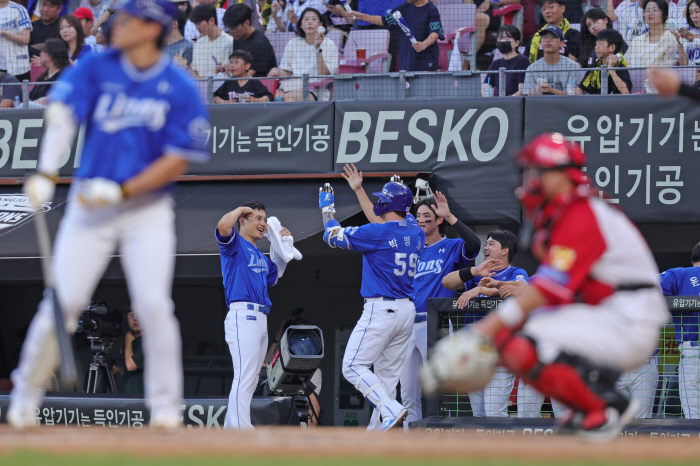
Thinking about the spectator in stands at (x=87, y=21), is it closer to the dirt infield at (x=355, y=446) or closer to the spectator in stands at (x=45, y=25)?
the spectator in stands at (x=45, y=25)

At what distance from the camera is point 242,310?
7.34 meters

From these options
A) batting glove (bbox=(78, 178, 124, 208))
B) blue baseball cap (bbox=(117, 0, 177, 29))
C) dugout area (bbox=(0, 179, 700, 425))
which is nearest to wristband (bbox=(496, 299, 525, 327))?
batting glove (bbox=(78, 178, 124, 208))

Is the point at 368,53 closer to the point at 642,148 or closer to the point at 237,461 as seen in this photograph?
the point at 642,148

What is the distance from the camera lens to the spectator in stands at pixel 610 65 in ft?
28.7

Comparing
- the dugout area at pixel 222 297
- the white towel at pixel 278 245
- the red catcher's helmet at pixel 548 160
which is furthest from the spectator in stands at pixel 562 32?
the red catcher's helmet at pixel 548 160

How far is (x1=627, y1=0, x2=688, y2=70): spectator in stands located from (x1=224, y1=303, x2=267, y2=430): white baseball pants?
461cm

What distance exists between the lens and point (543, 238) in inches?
152

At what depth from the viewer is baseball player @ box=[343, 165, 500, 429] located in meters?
7.70

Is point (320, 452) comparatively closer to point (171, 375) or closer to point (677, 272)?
point (171, 375)

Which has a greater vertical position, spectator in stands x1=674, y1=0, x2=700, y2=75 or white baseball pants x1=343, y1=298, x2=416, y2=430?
spectator in stands x1=674, y1=0, x2=700, y2=75

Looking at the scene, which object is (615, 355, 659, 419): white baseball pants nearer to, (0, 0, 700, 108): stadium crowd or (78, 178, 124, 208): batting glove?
(0, 0, 700, 108): stadium crowd

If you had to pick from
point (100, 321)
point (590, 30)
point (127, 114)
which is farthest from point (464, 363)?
point (590, 30)

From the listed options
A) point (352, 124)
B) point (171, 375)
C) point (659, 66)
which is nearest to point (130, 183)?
point (171, 375)

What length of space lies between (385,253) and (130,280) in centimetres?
396
